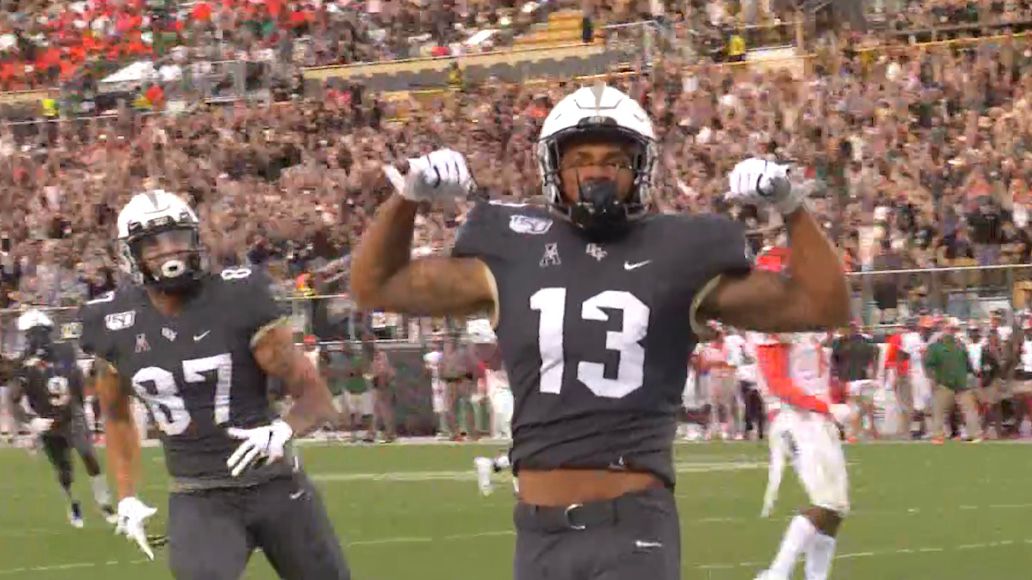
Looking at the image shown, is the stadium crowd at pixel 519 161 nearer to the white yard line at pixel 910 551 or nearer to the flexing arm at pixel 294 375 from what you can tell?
the white yard line at pixel 910 551

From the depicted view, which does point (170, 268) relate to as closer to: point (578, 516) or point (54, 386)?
point (578, 516)

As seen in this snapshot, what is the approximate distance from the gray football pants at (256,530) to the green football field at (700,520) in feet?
13.1

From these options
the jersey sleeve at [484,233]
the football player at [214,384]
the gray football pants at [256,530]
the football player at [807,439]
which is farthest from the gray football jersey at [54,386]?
the jersey sleeve at [484,233]

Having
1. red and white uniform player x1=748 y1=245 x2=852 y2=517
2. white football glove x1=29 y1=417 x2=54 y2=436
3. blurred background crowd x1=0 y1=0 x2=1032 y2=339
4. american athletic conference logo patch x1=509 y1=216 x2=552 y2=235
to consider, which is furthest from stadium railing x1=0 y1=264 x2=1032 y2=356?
american athletic conference logo patch x1=509 y1=216 x2=552 y2=235

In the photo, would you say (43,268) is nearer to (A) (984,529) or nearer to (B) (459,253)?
(A) (984,529)

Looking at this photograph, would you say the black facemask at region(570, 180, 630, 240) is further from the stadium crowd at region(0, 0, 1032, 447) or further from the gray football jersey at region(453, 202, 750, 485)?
the stadium crowd at region(0, 0, 1032, 447)

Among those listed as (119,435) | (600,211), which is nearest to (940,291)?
(119,435)

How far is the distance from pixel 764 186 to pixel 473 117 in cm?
2210

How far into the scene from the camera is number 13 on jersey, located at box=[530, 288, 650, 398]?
455 centimetres

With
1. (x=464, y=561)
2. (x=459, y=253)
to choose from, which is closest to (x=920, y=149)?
(x=464, y=561)

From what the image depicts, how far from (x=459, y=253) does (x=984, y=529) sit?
26.0 ft

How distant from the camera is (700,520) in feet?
42.3

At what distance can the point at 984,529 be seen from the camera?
1194cm

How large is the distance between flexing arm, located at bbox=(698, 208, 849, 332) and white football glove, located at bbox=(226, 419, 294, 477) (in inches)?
82.4
